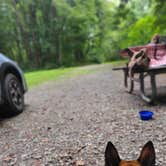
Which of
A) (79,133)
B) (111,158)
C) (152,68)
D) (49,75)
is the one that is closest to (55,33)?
(49,75)

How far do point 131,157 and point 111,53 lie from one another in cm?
3209

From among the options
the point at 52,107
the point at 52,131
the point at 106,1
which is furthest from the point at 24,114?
the point at 106,1

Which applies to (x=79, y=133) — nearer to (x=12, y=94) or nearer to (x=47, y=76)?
(x=12, y=94)

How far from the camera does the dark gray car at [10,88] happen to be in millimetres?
4816

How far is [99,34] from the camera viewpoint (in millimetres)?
35500

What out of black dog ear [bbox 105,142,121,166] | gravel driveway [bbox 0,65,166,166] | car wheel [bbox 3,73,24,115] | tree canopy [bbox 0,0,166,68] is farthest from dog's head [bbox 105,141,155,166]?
tree canopy [bbox 0,0,166,68]

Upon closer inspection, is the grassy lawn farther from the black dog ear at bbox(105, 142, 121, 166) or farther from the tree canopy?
the tree canopy

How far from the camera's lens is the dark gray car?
4.82 metres

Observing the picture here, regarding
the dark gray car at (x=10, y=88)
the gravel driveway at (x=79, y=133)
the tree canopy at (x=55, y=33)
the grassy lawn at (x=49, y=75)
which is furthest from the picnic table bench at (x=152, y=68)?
the tree canopy at (x=55, y=33)

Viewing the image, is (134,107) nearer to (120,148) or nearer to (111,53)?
(120,148)

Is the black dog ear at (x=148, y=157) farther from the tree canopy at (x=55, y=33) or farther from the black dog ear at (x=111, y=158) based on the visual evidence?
the tree canopy at (x=55, y=33)

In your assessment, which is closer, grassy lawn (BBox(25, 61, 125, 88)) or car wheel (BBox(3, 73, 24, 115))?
car wheel (BBox(3, 73, 24, 115))

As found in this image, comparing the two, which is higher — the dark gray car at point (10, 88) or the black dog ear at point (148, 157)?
the black dog ear at point (148, 157)

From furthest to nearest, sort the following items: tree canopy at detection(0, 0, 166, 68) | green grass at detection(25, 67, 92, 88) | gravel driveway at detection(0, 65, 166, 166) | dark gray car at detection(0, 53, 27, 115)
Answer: tree canopy at detection(0, 0, 166, 68), green grass at detection(25, 67, 92, 88), dark gray car at detection(0, 53, 27, 115), gravel driveway at detection(0, 65, 166, 166)
